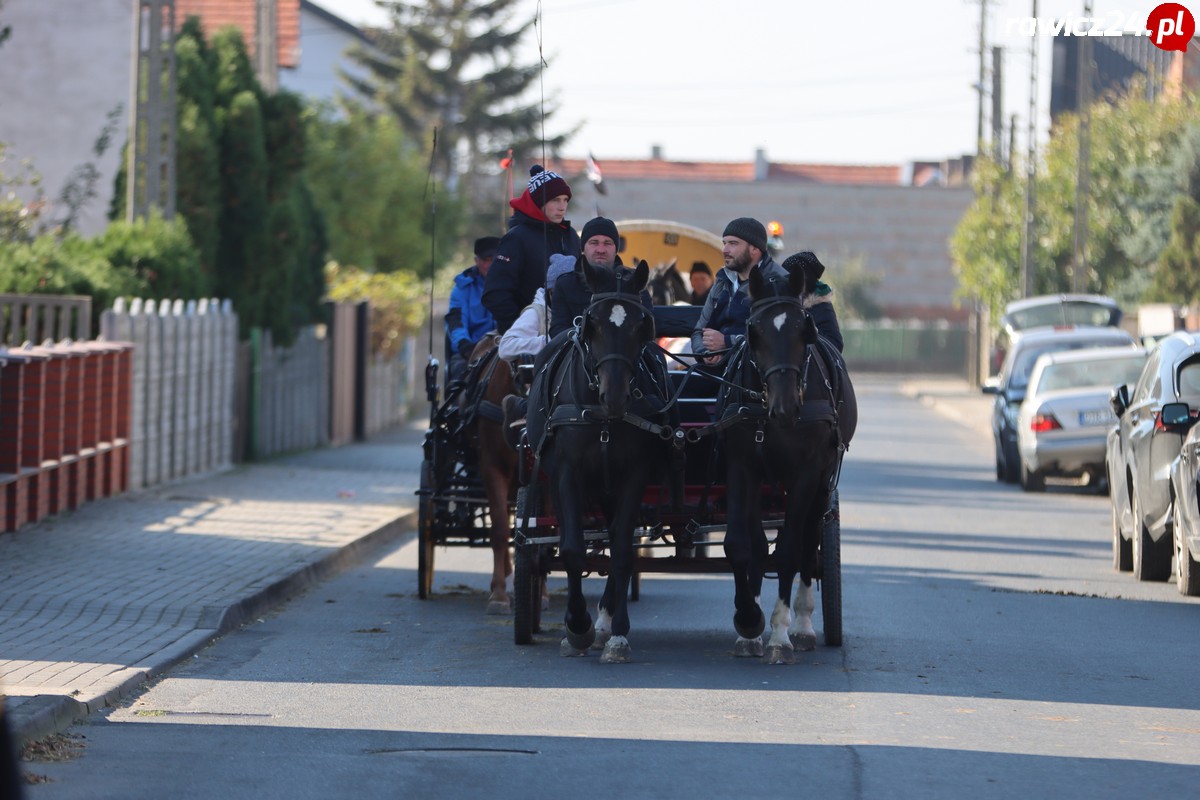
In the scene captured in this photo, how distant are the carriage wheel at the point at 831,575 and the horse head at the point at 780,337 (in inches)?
40.8

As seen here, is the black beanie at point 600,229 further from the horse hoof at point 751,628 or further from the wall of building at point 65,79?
the wall of building at point 65,79

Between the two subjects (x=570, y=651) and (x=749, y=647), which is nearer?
(x=749, y=647)

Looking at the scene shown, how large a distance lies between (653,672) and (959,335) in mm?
78253

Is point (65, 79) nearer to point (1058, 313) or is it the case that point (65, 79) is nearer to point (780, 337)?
point (1058, 313)

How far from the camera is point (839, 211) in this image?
10188cm

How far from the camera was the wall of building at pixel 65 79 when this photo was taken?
36.8 metres

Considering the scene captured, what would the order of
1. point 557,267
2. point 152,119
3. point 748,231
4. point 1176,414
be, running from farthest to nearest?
point 152,119
point 1176,414
point 557,267
point 748,231

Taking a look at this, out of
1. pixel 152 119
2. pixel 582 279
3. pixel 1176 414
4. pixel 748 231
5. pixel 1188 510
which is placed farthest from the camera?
pixel 152 119

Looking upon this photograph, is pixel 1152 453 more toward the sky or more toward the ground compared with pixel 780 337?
more toward the ground

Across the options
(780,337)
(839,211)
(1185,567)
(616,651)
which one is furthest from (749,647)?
(839,211)

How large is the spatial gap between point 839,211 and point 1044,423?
8006cm

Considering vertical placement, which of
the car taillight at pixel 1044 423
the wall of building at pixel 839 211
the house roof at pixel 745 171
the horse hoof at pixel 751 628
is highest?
the house roof at pixel 745 171

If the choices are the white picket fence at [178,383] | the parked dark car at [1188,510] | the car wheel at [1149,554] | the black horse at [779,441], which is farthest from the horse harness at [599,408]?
the white picket fence at [178,383]

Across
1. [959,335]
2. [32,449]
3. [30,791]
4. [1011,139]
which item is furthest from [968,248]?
[30,791]
